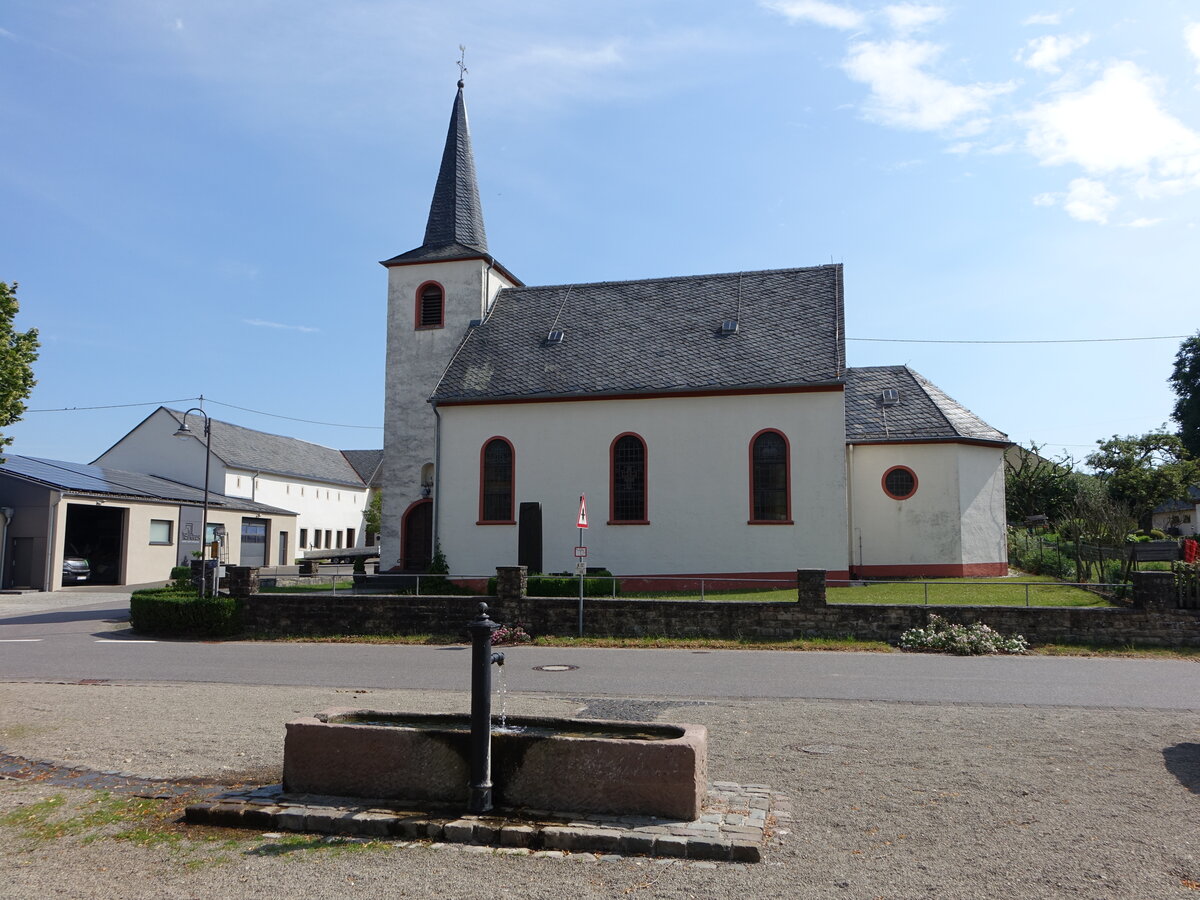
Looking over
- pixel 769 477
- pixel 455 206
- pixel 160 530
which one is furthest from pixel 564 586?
pixel 160 530

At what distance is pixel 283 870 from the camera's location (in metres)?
4.78

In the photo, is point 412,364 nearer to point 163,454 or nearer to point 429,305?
point 429,305

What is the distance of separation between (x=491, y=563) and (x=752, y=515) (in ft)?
26.0

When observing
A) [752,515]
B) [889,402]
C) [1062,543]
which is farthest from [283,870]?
[1062,543]

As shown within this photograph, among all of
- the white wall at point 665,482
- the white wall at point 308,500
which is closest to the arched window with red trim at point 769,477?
the white wall at point 665,482

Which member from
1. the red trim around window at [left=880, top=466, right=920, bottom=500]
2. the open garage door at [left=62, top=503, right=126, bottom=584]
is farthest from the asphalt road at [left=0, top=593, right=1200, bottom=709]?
the open garage door at [left=62, top=503, right=126, bottom=584]

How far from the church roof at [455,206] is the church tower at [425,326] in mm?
35

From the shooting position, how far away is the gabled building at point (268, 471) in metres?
47.6

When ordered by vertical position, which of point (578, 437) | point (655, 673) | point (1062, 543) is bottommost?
point (655, 673)

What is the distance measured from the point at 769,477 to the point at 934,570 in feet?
21.4

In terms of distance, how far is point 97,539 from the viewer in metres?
38.0

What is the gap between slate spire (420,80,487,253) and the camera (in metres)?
29.7

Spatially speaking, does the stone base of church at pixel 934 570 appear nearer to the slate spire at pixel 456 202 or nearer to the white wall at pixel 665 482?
the white wall at pixel 665 482

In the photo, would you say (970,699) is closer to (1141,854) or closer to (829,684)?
(829,684)
